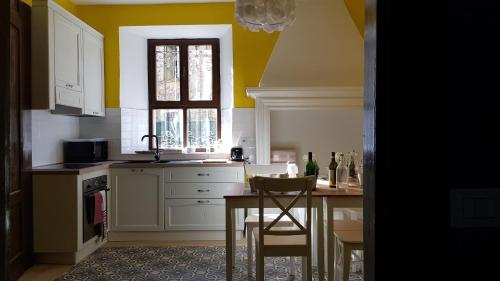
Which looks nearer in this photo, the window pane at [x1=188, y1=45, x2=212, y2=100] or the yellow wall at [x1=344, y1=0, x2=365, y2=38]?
the yellow wall at [x1=344, y1=0, x2=365, y2=38]

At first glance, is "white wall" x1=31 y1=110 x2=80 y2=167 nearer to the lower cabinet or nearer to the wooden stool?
the lower cabinet

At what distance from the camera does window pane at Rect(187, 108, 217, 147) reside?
5129 millimetres

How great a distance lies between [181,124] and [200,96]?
0.44 m

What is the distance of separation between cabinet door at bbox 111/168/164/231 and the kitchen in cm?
1

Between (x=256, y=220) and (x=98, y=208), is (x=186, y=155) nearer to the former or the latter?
(x=98, y=208)

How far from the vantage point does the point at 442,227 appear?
3.08 feet

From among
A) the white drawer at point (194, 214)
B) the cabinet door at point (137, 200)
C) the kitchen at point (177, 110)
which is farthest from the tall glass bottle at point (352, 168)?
the cabinet door at point (137, 200)

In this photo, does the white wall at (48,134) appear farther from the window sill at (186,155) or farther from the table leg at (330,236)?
the table leg at (330,236)

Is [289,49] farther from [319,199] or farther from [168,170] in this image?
[319,199]

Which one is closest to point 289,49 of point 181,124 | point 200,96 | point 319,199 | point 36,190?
point 200,96

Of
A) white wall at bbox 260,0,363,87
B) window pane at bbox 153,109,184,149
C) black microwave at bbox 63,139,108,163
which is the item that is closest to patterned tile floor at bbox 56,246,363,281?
black microwave at bbox 63,139,108,163

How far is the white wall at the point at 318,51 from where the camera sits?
4.42 m

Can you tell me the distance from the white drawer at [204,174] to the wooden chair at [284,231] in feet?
5.46

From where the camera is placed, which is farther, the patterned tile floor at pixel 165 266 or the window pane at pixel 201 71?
the window pane at pixel 201 71
